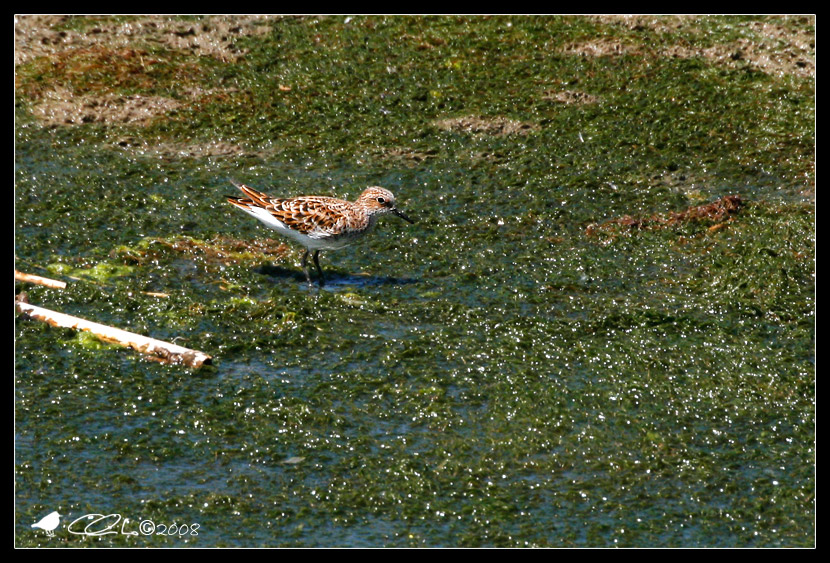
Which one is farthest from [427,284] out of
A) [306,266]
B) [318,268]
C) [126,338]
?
[126,338]

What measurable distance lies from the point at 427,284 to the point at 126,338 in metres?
2.87

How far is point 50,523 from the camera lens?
677 cm

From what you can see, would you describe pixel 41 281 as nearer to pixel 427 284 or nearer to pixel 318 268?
pixel 318 268

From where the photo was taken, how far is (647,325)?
9273mm

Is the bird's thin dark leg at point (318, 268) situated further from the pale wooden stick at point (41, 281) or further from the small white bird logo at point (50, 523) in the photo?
the small white bird logo at point (50, 523)

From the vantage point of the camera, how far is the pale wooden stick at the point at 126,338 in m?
→ 8.59

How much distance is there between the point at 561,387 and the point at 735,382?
136 centimetres

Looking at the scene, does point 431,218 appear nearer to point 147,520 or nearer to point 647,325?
point 647,325

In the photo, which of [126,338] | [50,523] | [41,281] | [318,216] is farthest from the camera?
[318,216]

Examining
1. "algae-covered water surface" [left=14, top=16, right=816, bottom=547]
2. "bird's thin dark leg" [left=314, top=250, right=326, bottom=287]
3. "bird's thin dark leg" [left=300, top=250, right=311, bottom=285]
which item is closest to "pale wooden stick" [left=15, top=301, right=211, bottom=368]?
"algae-covered water surface" [left=14, top=16, right=816, bottom=547]

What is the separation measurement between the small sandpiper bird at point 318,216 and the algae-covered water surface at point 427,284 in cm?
41

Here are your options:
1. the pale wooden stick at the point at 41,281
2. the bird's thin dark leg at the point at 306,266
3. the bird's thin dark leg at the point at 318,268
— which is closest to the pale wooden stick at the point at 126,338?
the pale wooden stick at the point at 41,281

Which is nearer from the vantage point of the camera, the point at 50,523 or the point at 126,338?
the point at 50,523

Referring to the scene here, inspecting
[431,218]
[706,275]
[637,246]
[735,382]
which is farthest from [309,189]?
[735,382]
